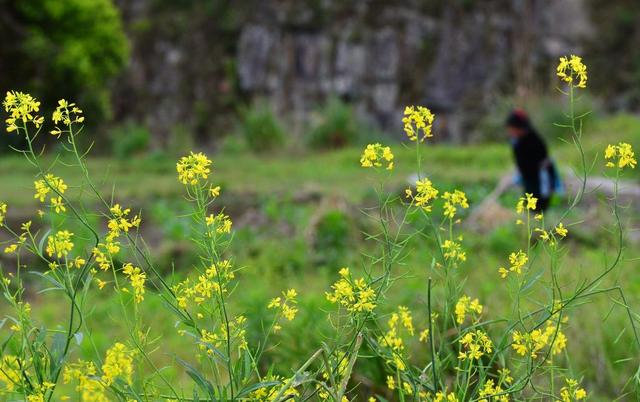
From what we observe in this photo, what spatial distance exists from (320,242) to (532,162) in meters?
2.37

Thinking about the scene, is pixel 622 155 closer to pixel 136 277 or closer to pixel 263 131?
pixel 136 277

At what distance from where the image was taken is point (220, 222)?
168cm

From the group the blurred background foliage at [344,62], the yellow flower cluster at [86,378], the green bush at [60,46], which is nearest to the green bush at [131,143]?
the blurred background foliage at [344,62]

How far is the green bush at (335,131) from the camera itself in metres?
16.7

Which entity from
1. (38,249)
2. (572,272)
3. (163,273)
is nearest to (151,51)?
(163,273)

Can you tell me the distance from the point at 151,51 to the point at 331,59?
3.81 m

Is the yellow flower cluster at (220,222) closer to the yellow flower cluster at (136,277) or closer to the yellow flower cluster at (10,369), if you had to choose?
the yellow flower cluster at (136,277)

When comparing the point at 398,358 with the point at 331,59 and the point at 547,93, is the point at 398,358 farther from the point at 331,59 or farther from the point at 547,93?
the point at 331,59

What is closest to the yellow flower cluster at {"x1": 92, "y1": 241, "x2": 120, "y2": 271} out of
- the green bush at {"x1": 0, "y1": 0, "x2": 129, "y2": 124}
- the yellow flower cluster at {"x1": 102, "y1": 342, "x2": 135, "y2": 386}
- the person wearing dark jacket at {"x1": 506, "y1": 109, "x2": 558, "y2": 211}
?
the yellow flower cluster at {"x1": 102, "y1": 342, "x2": 135, "y2": 386}

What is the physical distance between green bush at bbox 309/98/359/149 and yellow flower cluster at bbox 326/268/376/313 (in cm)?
1505

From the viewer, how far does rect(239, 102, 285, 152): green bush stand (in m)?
16.7

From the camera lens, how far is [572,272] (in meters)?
5.19

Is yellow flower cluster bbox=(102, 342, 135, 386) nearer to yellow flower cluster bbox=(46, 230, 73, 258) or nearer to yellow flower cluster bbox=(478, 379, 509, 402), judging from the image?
yellow flower cluster bbox=(46, 230, 73, 258)

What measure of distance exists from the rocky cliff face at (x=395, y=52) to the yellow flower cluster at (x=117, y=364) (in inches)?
703
